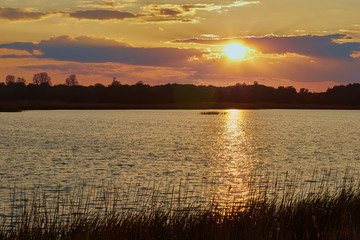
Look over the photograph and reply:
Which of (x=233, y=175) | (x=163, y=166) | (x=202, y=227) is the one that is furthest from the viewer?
(x=163, y=166)

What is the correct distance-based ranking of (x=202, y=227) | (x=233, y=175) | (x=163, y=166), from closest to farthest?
1. (x=202, y=227)
2. (x=233, y=175)
3. (x=163, y=166)

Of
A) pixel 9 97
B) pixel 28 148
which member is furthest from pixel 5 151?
pixel 9 97

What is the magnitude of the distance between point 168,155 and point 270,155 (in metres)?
10.8

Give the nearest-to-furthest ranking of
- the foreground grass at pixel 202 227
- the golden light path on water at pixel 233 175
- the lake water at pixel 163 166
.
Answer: the foreground grass at pixel 202 227 → the golden light path on water at pixel 233 175 → the lake water at pixel 163 166

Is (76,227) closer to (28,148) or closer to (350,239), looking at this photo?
(350,239)

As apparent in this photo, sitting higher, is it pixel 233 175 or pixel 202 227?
pixel 202 227

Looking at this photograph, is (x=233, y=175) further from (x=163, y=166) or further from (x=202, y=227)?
(x=202, y=227)

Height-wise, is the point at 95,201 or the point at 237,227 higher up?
the point at 237,227

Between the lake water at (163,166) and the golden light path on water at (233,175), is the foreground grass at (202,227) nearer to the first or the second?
the lake water at (163,166)

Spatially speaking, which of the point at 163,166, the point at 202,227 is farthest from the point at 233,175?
the point at 202,227

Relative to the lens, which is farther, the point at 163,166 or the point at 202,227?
the point at 163,166

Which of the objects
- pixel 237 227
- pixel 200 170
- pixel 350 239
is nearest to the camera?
pixel 350 239

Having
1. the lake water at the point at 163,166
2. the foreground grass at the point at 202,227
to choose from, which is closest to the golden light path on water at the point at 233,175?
the lake water at the point at 163,166

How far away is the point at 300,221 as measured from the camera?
1306 cm
